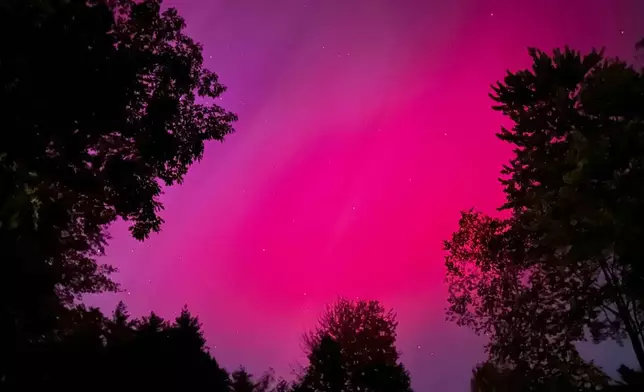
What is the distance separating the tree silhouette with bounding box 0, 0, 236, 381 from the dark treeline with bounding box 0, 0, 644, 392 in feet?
0.15

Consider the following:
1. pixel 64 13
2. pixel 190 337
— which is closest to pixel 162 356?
pixel 190 337

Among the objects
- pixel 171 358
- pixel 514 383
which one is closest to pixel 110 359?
pixel 171 358

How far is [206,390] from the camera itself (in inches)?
1092

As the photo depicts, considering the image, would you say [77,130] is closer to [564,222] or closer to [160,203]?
[160,203]

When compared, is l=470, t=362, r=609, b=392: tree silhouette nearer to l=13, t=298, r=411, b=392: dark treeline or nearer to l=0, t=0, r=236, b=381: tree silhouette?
l=13, t=298, r=411, b=392: dark treeline

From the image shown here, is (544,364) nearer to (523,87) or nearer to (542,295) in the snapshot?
(542,295)

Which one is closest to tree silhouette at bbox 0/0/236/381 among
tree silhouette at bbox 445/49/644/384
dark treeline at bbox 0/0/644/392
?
dark treeline at bbox 0/0/644/392

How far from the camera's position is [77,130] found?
14797 mm

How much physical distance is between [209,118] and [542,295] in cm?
2401

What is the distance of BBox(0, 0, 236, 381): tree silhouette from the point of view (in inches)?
359

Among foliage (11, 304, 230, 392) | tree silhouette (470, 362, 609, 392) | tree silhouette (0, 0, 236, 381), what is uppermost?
tree silhouette (0, 0, 236, 381)

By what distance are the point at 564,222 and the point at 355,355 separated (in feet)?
86.5

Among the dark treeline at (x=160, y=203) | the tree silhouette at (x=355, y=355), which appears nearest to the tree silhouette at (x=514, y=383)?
the dark treeline at (x=160, y=203)

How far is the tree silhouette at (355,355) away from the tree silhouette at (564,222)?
24.7ft
